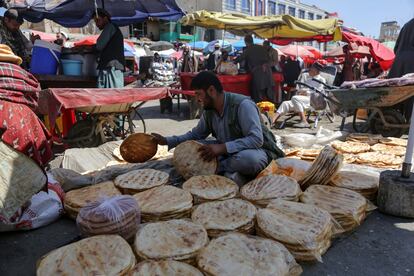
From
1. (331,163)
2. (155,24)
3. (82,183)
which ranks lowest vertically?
(82,183)

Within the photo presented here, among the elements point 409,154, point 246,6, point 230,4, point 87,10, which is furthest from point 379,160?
point 246,6

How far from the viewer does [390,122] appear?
610 cm

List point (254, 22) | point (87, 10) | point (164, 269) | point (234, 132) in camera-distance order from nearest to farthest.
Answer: point (164, 269) < point (234, 132) < point (87, 10) < point (254, 22)

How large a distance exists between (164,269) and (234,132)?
187cm

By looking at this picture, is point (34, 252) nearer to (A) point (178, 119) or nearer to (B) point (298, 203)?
(B) point (298, 203)

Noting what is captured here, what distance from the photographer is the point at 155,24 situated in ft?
107

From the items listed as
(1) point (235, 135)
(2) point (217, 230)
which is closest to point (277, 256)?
(2) point (217, 230)

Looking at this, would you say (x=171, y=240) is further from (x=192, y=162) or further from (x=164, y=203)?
(x=192, y=162)

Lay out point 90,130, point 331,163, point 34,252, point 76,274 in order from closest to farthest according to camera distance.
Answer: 1. point 76,274
2. point 34,252
3. point 331,163
4. point 90,130

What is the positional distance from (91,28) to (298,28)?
60.9 feet

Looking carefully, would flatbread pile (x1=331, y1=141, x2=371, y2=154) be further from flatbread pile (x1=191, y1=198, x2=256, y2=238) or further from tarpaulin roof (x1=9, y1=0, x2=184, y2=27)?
tarpaulin roof (x1=9, y1=0, x2=184, y2=27)

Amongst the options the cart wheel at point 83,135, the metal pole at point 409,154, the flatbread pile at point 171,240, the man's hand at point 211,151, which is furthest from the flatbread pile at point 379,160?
the cart wheel at point 83,135

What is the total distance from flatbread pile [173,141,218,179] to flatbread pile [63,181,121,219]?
2.19 ft

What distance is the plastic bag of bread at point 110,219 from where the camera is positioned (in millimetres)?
2197
